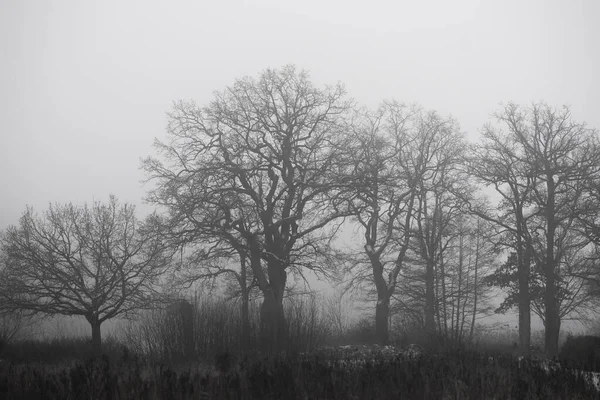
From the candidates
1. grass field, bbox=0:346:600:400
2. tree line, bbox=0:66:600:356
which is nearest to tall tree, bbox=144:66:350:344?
tree line, bbox=0:66:600:356

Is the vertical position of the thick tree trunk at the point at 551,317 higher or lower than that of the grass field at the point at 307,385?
lower

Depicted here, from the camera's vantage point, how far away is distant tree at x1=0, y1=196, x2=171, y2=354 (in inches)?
1216

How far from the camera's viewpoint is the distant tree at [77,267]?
30.9m

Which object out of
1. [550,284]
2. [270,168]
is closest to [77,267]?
[270,168]

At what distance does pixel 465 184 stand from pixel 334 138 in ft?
29.7

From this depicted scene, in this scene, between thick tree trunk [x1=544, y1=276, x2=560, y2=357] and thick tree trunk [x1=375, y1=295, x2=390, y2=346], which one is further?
thick tree trunk [x1=375, y1=295, x2=390, y2=346]

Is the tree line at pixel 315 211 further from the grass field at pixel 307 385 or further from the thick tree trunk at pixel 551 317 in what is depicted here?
the grass field at pixel 307 385

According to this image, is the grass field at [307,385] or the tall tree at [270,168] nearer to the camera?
the grass field at [307,385]

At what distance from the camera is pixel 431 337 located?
16422mm

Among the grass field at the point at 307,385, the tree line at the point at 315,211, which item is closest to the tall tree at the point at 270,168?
the tree line at the point at 315,211

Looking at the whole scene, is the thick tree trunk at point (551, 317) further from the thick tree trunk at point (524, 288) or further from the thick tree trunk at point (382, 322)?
the thick tree trunk at point (382, 322)

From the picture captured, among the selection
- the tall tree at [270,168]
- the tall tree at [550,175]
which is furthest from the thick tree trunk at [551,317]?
the tall tree at [270,168]

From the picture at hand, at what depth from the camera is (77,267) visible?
3155 centimetres

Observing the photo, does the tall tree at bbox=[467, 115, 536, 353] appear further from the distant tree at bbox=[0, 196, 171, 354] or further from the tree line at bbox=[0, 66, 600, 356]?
the distant tree at bbox=[0, 196, 171, 354]
